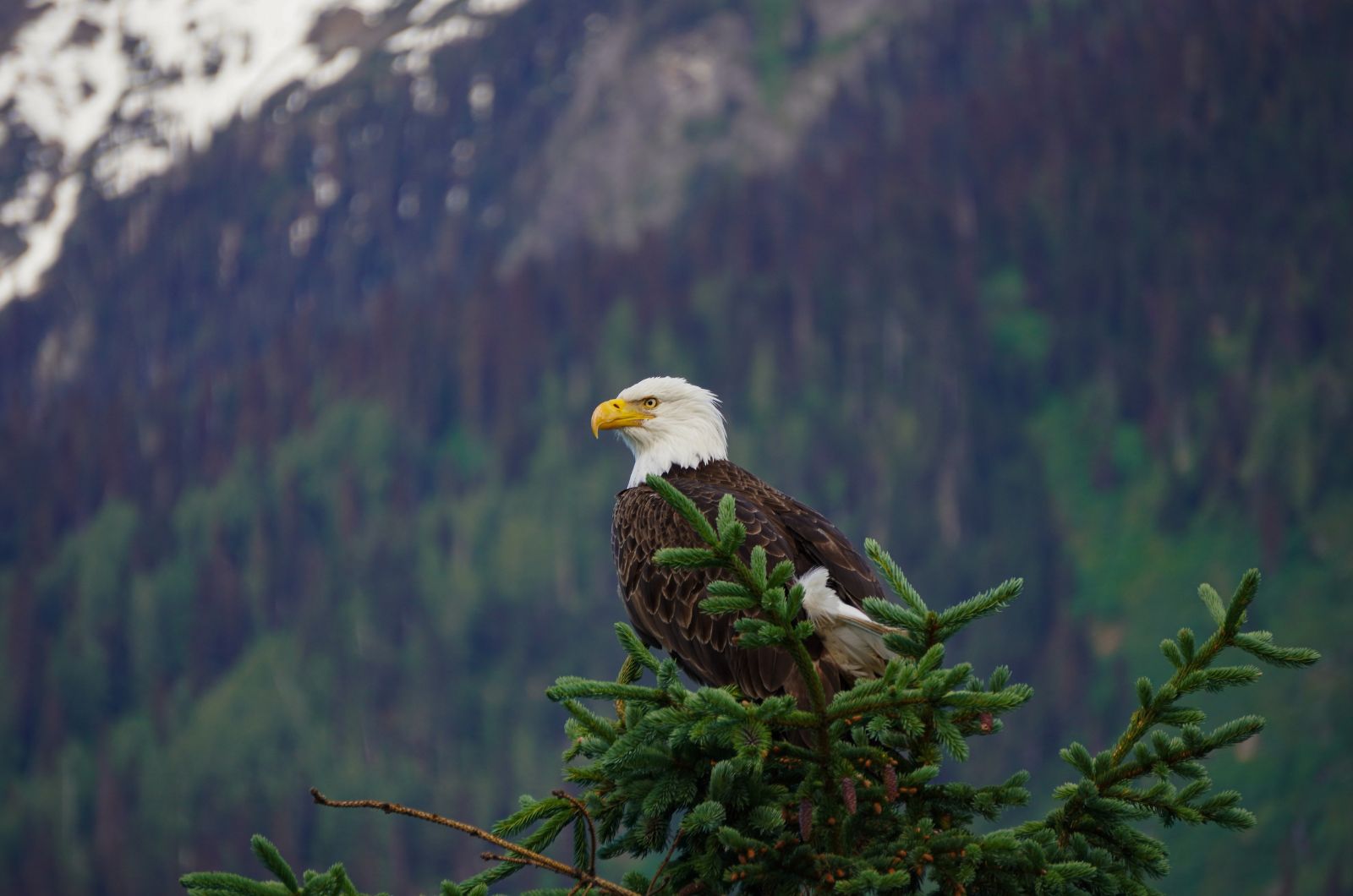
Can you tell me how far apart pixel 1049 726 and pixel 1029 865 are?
107 metres

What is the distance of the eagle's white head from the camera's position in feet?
31.2

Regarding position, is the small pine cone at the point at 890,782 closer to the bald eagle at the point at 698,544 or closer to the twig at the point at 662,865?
the twig at the point at 662,865

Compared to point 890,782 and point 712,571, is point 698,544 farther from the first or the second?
point 890,782

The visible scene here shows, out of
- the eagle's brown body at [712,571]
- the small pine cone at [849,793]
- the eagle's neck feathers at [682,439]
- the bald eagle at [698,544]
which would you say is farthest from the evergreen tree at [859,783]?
the eagle's neck feathers at [682,439]

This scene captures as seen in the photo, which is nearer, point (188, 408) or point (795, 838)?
point (795, 838)

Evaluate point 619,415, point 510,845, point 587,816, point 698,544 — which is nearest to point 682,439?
point 619,415

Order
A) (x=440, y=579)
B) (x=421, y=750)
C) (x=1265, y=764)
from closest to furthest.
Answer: (x=1265, y=764) < (x=421, y=750) < (x=440, y=579)

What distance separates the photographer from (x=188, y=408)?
552 feet

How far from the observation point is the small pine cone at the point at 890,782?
191 inches

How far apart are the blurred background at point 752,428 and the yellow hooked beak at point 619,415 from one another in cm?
8408

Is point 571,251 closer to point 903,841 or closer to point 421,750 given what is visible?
point 421,750

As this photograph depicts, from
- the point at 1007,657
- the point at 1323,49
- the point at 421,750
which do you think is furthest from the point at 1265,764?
the point at 1323,49

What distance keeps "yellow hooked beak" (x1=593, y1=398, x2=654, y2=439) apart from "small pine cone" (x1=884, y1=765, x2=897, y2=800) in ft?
16.1

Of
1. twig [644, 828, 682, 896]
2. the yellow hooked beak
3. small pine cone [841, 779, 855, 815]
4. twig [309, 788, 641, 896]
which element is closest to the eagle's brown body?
the yellow hooked beak
